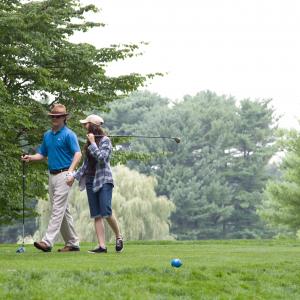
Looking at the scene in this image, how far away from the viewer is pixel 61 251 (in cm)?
1127

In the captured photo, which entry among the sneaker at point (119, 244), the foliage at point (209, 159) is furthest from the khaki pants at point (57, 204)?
the foliage at point (209, 159)

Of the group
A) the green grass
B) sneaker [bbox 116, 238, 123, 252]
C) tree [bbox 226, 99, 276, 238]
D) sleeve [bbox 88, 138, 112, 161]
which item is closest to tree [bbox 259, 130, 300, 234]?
tree [bbox 226, 99, 276, 238]

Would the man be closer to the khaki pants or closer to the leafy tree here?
the khaki pants

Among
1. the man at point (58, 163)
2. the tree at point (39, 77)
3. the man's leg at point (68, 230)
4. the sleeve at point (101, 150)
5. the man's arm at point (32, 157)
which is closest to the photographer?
the sleeve at point (101, 150)

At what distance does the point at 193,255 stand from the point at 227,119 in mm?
66213

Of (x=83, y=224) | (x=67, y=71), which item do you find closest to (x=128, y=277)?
(x=67, y=71)

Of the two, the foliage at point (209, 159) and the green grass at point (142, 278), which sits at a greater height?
the foliage at point (209, 159)

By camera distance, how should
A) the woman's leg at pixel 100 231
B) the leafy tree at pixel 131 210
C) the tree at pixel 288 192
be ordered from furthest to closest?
the leafy tree at pixel 131 210 < the tree at pixel 288 192 < the woman's leg at pixel 100 231

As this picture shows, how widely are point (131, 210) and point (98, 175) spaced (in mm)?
34614

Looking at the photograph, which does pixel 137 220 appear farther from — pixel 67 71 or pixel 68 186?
pixel 68 186

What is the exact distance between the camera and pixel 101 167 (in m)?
10.8

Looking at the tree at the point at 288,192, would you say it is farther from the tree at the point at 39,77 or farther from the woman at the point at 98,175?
the woman at the point at 98,175

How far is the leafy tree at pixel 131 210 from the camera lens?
44438 millimetres

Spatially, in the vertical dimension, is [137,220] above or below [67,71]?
below
